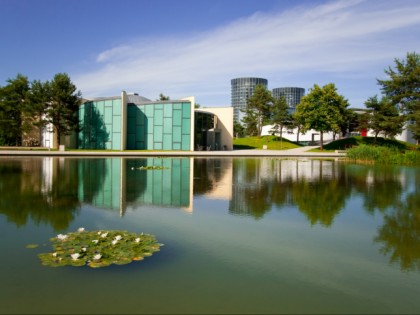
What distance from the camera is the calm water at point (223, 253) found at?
494cm

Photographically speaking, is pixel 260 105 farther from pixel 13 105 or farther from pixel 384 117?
pixel 13 105

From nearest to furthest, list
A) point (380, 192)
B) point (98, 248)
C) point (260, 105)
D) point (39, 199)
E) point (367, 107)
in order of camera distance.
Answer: point (98, 248) → point (39, 199) → point (380, 192) → point (367, 107) → point (260, 105)

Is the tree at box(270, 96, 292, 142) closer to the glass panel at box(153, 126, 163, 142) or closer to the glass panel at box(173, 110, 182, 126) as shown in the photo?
the glass panel at box(173, 110, 182, 126)

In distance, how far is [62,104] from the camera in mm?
48094

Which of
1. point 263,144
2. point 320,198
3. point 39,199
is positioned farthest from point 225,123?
point 39,199

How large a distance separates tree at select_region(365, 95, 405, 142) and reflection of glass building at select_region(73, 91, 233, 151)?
26816 mm

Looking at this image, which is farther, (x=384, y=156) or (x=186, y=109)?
(x=186, y=109)

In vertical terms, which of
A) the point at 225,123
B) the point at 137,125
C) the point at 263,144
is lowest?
the point at 263,144

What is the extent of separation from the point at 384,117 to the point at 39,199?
162 feet

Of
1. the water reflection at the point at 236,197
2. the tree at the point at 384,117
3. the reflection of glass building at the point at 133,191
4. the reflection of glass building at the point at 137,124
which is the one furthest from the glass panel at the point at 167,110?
the reflection of glass building at the point at 133,191

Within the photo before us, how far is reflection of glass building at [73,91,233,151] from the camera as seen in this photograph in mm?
50844

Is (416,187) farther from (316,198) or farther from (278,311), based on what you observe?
(278,311)

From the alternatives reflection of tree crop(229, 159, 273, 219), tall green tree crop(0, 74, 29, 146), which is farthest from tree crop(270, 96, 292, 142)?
reflection of tree crop(229, 159, 273, 219)

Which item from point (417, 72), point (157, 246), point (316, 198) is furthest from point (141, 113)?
point (157, 246)
